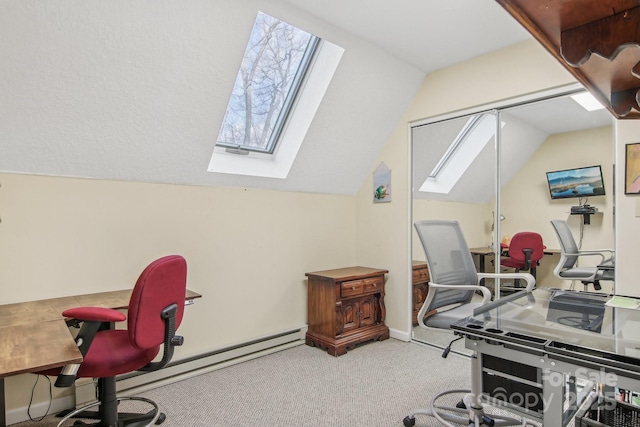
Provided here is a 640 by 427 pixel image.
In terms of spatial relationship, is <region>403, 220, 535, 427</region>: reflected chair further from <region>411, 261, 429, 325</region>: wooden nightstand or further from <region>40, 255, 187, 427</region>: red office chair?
<region>40, 255, 187, 427</region>: red office chair

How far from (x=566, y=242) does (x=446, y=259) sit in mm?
1043

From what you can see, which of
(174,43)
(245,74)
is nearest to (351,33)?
(245,74)

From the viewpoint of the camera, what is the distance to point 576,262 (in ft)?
8.74

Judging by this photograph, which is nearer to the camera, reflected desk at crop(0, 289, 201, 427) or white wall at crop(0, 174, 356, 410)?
reflected desk at crop(0, 289, 201, 427)

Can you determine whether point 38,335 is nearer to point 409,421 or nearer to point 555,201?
point 409,421

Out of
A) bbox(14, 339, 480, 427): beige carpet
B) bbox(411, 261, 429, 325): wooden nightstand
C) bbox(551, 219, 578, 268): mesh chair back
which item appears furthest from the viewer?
bbox(411, 261, 429, 325): wooden nightstand

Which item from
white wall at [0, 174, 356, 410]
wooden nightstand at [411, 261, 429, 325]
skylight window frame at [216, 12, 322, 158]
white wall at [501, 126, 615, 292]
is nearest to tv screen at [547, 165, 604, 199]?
white wall at [501, 126, 615, 292]

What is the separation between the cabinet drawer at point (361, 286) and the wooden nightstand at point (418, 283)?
329 mm

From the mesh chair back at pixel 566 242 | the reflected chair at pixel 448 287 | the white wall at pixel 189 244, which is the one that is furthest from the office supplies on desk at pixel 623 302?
the white wall at pixel 189 244

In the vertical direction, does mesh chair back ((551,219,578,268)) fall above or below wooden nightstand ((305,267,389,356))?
above

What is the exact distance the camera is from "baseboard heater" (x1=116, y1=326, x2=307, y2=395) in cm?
249

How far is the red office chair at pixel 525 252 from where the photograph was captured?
2881 mm

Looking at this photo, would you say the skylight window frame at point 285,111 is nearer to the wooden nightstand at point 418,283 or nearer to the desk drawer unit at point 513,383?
the wooden nightstand at point 418,283

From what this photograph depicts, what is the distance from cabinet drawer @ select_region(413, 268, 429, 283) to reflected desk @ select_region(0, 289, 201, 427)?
218cm
